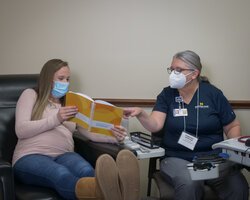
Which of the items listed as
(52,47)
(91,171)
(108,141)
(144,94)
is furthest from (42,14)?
(91,171)

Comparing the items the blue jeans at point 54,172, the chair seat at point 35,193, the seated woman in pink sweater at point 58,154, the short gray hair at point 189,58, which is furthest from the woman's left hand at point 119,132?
the short gray hair at point 189,58

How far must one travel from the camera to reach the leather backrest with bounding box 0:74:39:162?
75.0 inches

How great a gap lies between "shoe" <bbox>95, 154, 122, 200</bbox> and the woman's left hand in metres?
0.36

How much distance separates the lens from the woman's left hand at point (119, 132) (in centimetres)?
179

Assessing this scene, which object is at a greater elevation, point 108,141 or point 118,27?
point 118,27

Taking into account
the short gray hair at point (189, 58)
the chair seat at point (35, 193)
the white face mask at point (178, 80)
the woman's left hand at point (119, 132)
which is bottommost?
the chair seat at point (35, 193)

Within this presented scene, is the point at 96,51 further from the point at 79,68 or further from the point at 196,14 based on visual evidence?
the point at 196,14

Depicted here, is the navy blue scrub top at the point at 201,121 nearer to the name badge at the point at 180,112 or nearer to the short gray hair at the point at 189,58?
the name badge at the point at 180,112

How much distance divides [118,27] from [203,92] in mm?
795

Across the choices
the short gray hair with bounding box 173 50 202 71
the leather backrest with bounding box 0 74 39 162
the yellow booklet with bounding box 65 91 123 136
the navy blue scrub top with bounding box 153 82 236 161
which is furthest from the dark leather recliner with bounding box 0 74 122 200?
the short gray hair with bounding box 173 50 202 71

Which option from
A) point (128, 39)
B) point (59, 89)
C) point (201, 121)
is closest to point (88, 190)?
point (59, 89)

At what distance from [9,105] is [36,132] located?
1.05 feet

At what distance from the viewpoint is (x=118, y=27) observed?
2330mm

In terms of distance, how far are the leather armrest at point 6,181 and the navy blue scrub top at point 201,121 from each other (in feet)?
3.12
